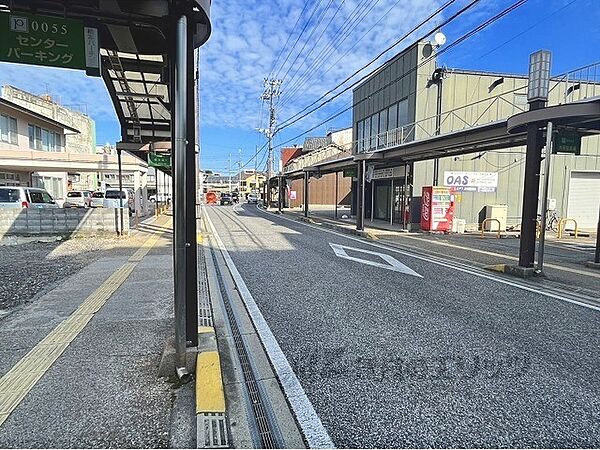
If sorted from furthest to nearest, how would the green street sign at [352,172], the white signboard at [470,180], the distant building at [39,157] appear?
the distant building at [39,157] → the green street sign at [352,172] → the white signboard at [470,180]

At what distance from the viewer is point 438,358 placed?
378 centimetres

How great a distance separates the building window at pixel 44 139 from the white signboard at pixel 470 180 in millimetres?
25163

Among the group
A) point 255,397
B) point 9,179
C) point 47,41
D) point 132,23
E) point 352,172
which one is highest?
point 132,23

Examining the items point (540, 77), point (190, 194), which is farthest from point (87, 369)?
point (540, 77)

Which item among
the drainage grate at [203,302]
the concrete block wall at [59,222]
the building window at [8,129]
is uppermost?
the building window at [8,129]

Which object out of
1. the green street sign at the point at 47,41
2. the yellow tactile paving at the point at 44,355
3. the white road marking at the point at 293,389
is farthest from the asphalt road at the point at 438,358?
the green street sign at the point at 47,41

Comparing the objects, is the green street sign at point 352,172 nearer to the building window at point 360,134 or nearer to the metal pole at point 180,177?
the building window at point 360,134

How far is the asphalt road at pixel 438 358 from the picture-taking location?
2678 millimetres

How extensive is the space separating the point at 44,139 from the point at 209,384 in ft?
95.7

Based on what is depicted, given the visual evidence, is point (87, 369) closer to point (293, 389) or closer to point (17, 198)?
point (293, 389)

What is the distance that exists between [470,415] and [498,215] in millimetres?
17534

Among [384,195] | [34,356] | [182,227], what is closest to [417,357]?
[182,227]

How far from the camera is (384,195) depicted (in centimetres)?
2306

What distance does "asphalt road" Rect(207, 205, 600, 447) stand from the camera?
8.79 ft
